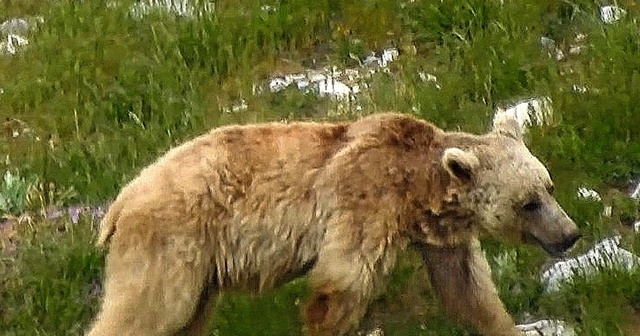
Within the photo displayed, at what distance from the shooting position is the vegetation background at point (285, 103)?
7418 mm

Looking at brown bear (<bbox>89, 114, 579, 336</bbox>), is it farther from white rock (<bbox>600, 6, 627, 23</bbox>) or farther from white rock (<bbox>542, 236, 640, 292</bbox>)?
white rock (<bbox>600, 6, 627, 23</bbox>)

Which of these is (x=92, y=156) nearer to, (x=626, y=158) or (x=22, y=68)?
(x=22, y=68)

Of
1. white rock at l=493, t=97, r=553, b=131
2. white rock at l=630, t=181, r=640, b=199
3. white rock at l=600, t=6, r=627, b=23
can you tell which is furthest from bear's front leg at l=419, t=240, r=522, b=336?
white rock at l=600, t=6, r=627, b=23

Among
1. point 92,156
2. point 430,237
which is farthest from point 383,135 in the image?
point 92,156

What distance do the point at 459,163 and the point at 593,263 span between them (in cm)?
128

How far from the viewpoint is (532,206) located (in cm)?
642

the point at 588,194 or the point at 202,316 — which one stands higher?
the point at 588,194

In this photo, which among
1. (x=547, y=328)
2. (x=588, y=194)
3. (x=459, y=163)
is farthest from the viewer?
(x=588, y=194)

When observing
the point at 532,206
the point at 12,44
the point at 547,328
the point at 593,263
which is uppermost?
the point at 12,44

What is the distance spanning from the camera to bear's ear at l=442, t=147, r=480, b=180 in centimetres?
637

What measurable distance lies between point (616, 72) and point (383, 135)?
8.83ft

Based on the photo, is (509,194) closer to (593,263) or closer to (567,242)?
(567,242)

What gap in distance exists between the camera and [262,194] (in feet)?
21.1

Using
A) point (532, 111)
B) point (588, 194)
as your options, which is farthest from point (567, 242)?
point (532, 111)
